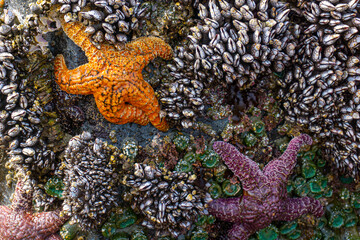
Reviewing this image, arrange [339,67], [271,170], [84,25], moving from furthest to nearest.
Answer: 1. [271,170]
2. [339,67]
3. [84,25]

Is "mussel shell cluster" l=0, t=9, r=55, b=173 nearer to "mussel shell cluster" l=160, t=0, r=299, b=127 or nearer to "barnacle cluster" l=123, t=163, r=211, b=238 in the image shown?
"barnacle cluster" l=123, t=163, r=211, b=238

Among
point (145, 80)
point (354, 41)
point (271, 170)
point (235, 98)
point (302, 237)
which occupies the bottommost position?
point (302, 237)

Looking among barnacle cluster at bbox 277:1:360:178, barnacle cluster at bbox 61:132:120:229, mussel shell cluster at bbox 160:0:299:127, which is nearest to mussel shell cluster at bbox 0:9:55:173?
barnacle cluster at bbox 61:132:120:229

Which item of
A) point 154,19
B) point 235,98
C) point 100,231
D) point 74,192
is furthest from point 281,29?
point 100,231

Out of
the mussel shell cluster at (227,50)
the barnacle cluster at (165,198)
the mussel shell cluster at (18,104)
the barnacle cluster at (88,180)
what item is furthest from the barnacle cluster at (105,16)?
the barnacle cluster at (165,198)

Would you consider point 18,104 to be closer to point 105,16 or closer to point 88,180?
point 88,180

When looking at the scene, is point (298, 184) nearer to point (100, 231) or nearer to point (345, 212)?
point (345, 212)
